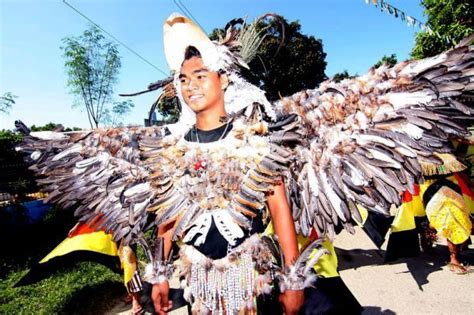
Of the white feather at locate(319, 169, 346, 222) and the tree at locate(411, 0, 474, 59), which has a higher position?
the tree at locate(411, 0, 474, 59)

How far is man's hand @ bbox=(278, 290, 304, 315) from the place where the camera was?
1445mm

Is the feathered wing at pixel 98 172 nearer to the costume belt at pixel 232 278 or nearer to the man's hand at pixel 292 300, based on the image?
the costume belt at pixel 232 278

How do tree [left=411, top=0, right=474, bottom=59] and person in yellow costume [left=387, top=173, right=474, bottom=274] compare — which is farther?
tree [left=411, top=0, right=474, bottom=59]

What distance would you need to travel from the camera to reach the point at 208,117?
180 cm

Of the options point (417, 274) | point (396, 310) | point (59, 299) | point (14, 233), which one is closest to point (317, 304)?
point (396, 310)

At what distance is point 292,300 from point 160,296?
0.69m

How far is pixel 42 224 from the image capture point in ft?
23.2

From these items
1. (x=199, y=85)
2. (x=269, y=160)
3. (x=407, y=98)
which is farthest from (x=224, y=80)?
(x=407, y=98)

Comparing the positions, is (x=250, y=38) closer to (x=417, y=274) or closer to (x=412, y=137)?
(x=412, y=137)

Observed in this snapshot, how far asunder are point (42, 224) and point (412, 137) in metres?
7.63

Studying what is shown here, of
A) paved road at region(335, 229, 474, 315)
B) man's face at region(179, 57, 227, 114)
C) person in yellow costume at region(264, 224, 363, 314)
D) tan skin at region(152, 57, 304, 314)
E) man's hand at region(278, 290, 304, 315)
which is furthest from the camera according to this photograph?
paved road at region(335, 229, 474, 315)

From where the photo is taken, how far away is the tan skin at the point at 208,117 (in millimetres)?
1622

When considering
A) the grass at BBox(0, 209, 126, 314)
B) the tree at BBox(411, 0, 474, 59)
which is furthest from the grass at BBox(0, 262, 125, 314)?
the tree at BBox(411, 0, 474, 59)

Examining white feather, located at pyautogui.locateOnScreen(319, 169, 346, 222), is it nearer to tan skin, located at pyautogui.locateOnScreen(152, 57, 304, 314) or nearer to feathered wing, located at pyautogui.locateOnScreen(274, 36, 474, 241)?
feathered wing, located at pyautogui.locateOnScreen(274, 36, 474, 241)
